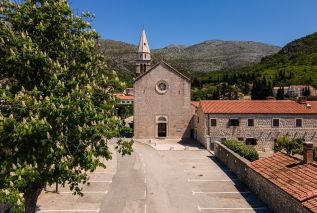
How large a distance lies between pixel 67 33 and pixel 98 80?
2192mm

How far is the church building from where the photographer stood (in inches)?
2116

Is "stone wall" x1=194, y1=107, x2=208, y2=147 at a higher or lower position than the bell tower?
lower

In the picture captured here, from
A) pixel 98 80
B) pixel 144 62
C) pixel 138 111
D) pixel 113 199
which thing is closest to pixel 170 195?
pixel 113 199

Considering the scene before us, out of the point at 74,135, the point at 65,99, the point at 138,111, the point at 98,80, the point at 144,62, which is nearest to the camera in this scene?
the point at 65,99

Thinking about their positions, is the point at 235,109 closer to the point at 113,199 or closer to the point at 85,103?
the point at 113,199

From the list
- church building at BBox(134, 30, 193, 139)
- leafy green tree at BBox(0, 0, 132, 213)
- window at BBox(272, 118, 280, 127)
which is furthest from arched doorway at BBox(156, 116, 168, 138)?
leafy green tree at BBox(0, 0, 132, 213)

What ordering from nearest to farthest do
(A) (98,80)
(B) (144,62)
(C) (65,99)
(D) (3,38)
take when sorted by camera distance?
1. (C) (65,99)
2. (D) (3,38)
3. (A) (98,80)
4. (B) (144,62)

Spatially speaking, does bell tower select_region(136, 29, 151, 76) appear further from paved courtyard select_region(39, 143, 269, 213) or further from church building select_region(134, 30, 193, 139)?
paved courtyard select_region(39, 143, 269, 213)

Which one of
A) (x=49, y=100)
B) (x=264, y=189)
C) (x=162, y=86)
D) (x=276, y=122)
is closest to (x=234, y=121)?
(x=276, y=122)

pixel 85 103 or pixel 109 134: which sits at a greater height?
pixel 85 103

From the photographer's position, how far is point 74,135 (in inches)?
499

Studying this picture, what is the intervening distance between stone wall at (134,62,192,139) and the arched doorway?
367 mm

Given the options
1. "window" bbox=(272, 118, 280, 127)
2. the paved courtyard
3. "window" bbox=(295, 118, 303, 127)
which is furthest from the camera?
"window" bbox=(295, 118, 303, 127)

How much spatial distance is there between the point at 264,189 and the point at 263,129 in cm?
2439
